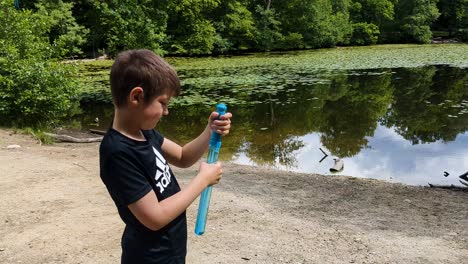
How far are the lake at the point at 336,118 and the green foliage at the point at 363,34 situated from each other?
69.3ft

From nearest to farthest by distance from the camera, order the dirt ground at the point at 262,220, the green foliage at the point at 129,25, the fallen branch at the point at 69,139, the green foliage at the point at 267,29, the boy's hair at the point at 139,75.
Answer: the boy's hair at the point at 139,75
the dirt ground at the point at 262,220
the fallen branch at the point at 69,139
the green foliage at the point at 129,25
the green foliage at the point at 267,29

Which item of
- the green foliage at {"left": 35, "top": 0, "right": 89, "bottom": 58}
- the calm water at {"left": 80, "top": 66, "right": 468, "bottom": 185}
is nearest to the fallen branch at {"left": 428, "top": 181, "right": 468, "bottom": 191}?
the calm water at {"left": 80, "top": 66, "right": 468, "bottom": 185}

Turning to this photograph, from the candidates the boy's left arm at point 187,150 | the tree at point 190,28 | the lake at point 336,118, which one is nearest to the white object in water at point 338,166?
the lake at point 336,118

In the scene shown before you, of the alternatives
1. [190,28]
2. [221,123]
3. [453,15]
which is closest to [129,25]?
[190,28]

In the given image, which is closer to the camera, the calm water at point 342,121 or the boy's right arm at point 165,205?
the boy's right arm at point 165,205

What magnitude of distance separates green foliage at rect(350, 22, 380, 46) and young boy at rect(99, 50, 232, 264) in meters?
43.2

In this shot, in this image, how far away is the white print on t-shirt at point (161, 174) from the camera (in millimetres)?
1581

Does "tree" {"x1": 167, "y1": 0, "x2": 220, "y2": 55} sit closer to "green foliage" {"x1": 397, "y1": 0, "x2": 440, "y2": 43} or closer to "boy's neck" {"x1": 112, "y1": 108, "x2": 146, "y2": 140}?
"green foliage" {"x1": 397, "y1": 0, "x2": 440, "y2": 43}

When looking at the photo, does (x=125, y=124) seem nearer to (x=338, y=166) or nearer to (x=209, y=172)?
(x=209, y=172)

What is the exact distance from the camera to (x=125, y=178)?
145cm

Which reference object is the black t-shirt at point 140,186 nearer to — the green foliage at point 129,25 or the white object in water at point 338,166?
the white object in water at point 338,166

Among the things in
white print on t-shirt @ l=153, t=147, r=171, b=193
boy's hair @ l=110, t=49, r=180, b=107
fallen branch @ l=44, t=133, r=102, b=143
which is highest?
boy's hair @ l=110, t=49, r=180, b=107

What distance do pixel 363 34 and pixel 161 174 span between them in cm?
4397

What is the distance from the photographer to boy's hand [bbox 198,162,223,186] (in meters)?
1.59
